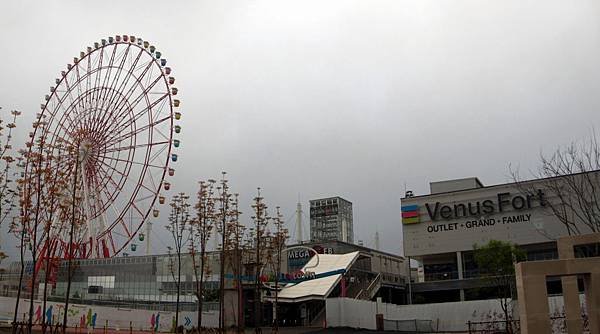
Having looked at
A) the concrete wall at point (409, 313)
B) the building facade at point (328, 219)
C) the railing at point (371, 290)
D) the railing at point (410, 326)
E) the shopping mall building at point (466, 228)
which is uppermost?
the building facade at point (328, 219)

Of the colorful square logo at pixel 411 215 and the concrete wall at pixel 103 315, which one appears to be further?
the colorful square logo at pixel 411 215

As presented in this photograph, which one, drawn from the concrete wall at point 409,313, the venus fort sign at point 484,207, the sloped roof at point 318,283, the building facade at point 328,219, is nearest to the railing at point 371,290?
the sloped roof at point 318,283

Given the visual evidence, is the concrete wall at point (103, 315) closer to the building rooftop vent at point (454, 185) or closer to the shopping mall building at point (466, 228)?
the shopping mall building at point (466, 228)

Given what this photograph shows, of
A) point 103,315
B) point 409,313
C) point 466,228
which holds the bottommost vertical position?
point 409,313

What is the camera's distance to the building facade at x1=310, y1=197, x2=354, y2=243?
309 feet

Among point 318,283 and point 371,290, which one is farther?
point 371,290

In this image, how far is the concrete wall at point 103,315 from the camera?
1257 inches

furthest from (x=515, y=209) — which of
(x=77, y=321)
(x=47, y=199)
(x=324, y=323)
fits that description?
(x=47, y=199)

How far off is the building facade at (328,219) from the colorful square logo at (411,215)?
1077 inches

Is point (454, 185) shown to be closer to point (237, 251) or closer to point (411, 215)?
point (411, 215)

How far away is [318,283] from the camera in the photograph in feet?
160

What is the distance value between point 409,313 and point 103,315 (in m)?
23.2

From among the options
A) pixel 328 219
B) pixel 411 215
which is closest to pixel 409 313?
pixel 411 215

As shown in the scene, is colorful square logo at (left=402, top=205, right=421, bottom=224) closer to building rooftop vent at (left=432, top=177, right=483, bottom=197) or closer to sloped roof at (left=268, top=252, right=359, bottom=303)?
building rooftop vent at (left=432, top=177, right=483, bottom=197)
